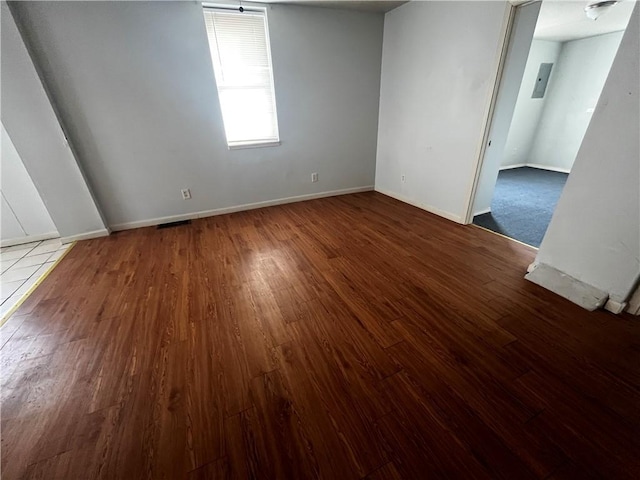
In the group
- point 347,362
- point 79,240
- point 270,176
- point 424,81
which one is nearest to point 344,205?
point 270,176

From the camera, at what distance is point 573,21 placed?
3832 mm

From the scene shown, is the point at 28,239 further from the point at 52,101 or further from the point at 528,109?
the point at 528,109

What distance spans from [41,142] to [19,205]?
35.4 inches

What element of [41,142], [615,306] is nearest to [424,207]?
[615,306]

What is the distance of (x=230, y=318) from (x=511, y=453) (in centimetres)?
160

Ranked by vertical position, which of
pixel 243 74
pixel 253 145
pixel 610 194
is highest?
pixel 243 74

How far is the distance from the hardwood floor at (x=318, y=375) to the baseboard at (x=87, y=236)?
0.77 metres

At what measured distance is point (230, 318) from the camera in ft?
5.72

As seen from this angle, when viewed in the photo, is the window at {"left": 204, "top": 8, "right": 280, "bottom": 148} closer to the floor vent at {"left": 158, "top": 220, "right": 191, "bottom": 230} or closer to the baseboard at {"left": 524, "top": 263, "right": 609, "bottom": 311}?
the floor vent at {"left": 158, "top": 220, "right": 191, "bottom": 230}

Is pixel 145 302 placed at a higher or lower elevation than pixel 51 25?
lower

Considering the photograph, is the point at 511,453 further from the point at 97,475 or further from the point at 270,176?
the point at 270,176

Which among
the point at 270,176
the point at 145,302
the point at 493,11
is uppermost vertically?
the point at 493,11

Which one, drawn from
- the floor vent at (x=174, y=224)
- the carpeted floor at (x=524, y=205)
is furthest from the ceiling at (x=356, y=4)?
the carpeted floor at (x=524, y=205)

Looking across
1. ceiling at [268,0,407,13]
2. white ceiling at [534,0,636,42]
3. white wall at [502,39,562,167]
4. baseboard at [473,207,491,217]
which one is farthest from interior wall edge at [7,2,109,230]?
white wall at [502,39,562,167]
